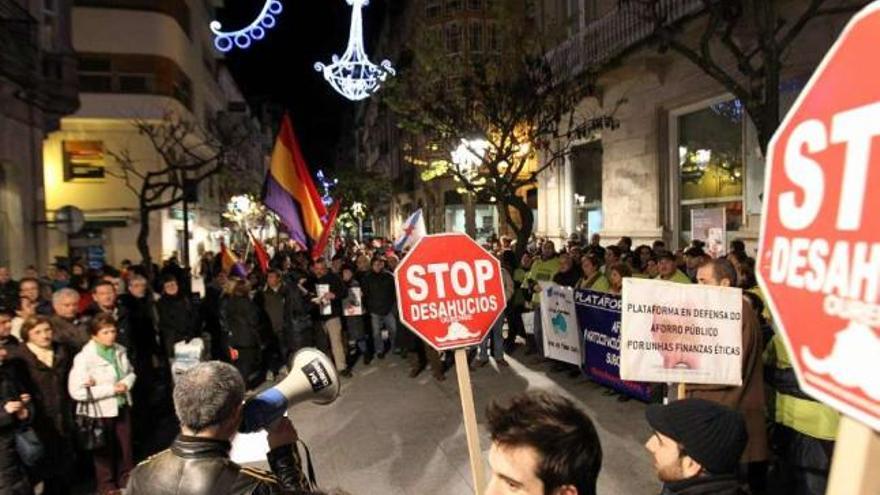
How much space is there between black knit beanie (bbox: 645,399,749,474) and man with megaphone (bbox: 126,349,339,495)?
1451mm

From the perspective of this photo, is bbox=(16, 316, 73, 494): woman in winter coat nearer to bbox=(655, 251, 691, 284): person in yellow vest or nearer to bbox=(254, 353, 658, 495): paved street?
bbox=(254, 353, 658, 495): paved street

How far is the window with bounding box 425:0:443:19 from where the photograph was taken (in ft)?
136

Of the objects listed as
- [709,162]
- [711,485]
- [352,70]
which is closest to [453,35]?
[352,70]

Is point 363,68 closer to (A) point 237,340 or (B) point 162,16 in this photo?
(A) point 237,340

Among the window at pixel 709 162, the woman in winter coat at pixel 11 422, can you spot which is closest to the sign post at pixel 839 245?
the woman in winter coat at pixel 11 422

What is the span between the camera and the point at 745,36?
12.0m

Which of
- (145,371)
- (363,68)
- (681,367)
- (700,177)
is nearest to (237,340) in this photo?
(145,371)

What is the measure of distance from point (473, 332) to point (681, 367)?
1.43m

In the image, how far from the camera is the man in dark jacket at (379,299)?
11234mm

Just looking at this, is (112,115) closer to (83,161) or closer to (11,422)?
(83,161)

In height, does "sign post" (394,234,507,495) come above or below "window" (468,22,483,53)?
below

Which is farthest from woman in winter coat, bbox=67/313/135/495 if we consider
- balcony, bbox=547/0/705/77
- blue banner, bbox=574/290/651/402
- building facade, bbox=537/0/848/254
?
balcony, bbox=547/0/705/77

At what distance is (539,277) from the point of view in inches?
446

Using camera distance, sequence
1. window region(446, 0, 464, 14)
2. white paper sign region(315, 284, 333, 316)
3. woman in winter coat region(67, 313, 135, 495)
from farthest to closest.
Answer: window region(446, 0, 464, 14) < white paper sign region(315, 284, 333, 316) < woman in winter coat region(67, 313, 135, 495)
